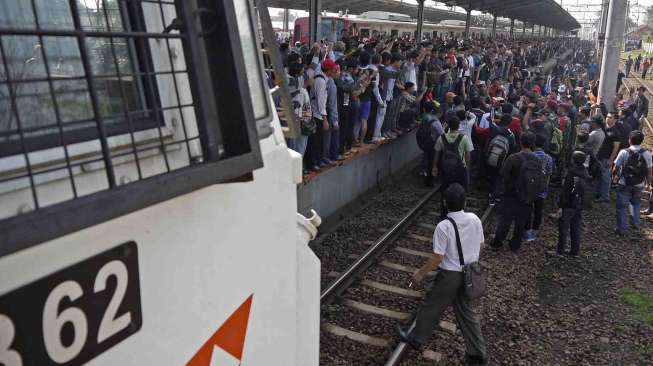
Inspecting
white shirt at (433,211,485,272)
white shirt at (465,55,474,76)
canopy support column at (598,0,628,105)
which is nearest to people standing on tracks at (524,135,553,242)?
white shirt at (433,211,485,272)

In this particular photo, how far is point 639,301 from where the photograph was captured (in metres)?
7.02

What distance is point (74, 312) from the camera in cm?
128

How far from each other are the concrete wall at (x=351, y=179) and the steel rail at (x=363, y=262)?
1.00 metres

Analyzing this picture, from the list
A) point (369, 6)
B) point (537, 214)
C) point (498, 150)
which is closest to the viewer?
point (537, 214)

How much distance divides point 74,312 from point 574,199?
775cm

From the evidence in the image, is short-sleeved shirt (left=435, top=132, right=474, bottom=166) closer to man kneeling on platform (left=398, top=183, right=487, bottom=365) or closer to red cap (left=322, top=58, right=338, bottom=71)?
red cap (left=322, top=58, right=338, bottom=71)

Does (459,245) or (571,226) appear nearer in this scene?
(459,245)

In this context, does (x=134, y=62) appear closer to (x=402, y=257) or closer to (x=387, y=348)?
(x=387, y=348)

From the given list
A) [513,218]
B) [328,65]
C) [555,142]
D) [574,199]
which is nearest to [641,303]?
[574,199]

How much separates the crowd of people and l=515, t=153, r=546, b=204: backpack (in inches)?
0.6

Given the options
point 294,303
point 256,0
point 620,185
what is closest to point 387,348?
point 294,303

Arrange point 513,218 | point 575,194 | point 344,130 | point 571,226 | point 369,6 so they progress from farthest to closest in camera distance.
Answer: point 369,6 → point 344,130 → point 513,218 → point 571,226 → point 575,194

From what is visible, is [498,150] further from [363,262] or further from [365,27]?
[365,27]

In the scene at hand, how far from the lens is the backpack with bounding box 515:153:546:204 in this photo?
25.2 feet
